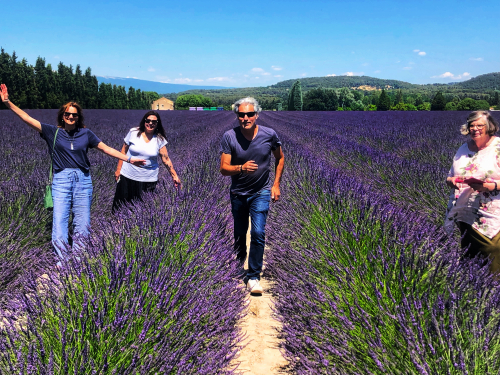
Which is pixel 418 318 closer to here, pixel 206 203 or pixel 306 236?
pixel 306 236

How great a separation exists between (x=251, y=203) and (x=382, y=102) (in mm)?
→ 82327

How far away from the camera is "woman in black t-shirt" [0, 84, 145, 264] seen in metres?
2.88

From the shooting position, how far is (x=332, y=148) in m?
9.11

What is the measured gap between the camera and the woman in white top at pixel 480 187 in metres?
2.28

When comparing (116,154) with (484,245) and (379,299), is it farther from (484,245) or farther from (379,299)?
(484,245)

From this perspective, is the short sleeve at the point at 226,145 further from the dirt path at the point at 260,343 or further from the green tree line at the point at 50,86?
the green tree line at the point at 50,86

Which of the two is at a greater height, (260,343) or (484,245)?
(484,245)

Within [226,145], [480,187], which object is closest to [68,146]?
[226,145]

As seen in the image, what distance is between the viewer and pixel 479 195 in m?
2.37

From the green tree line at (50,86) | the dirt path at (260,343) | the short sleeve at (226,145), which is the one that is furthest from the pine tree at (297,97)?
the dirt path at (260,343)

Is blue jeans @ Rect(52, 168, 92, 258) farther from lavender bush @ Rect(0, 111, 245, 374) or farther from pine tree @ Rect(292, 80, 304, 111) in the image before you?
pine tree @ Rect(292, 80, 304, 111)

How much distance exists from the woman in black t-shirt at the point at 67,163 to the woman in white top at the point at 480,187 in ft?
9.33

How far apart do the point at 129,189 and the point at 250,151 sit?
1.68 meters

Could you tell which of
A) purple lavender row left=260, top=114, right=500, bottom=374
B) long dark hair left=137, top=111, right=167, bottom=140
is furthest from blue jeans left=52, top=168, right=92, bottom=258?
purple lavender row left=260, top=114, right=500, bottom=374
